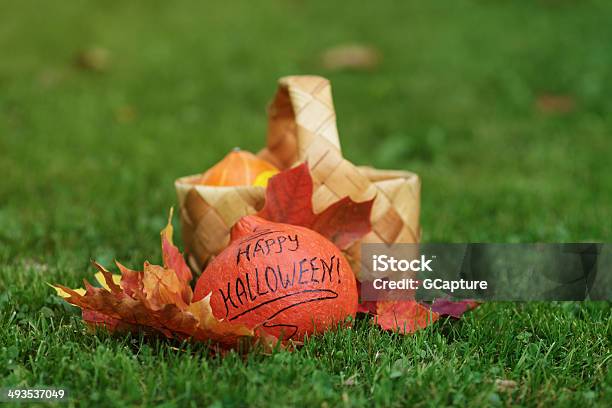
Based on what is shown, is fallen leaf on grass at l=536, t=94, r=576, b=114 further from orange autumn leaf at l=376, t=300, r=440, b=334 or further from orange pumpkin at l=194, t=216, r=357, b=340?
orange pumpkin at l=194, t=216, r=357, b=340

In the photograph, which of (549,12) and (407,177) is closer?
(407,177)

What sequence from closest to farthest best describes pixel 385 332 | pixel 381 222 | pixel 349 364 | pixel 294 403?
pixel 294 403 → pixel 349 364 → pixel 385 332 → pixel 381 222

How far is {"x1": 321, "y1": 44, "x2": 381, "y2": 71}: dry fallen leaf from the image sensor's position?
19.6 feet

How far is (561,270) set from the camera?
2.20 m

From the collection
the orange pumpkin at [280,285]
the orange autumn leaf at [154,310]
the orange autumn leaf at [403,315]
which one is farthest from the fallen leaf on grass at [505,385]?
the orange autumn leaf at [154,310]

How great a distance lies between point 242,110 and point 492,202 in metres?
2.33

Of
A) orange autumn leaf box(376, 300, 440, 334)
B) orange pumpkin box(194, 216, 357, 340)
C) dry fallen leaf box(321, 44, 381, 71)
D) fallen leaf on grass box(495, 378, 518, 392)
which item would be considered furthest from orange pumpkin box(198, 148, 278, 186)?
dry fallen leaf box(321, 44, 381, 71)

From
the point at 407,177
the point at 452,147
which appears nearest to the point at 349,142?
the point at 452,147

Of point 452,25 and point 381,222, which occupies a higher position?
point 452,25

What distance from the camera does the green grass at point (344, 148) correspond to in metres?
1.58

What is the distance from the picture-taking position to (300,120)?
2166mm

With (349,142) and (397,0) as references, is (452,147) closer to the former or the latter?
(349,142)

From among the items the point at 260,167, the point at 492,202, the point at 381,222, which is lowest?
the point at 492,202

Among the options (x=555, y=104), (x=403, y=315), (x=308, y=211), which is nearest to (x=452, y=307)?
(x=403, y=315)
